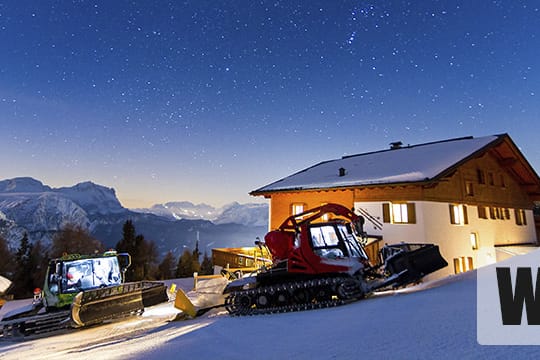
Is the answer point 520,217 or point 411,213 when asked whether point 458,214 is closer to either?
point 411,213

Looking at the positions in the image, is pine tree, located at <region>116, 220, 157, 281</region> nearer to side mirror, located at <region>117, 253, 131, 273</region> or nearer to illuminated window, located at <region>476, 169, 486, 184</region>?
side mirror, located at <region>117, 253, 131, 273</region>

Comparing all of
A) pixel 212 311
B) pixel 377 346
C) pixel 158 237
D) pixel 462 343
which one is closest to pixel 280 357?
pixel 377 346

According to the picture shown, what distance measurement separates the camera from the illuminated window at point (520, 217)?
70.5 feet

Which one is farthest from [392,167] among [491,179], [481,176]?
[491,179]

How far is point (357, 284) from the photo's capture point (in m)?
7.95

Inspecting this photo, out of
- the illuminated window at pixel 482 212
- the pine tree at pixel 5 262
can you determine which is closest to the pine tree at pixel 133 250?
the pine tree at pixel 5 262

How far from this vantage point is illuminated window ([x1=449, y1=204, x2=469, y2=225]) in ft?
54.5

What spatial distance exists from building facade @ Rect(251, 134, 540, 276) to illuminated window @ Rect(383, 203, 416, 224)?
0.05 meters

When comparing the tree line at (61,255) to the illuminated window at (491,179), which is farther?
the tree line at (61,255)

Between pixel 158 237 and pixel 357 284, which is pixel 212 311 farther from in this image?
pixel 158 237

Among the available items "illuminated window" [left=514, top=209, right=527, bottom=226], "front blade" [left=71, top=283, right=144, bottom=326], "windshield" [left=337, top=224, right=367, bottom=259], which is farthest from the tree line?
"illuminated window" [left=514, top=209, right=527, bottom=226]

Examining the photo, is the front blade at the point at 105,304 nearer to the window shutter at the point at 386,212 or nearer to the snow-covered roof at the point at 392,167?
the snow-covered roof at the point at 392,167

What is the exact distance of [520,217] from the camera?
21.8 metres

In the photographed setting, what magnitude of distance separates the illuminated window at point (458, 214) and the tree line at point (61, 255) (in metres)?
44.0
